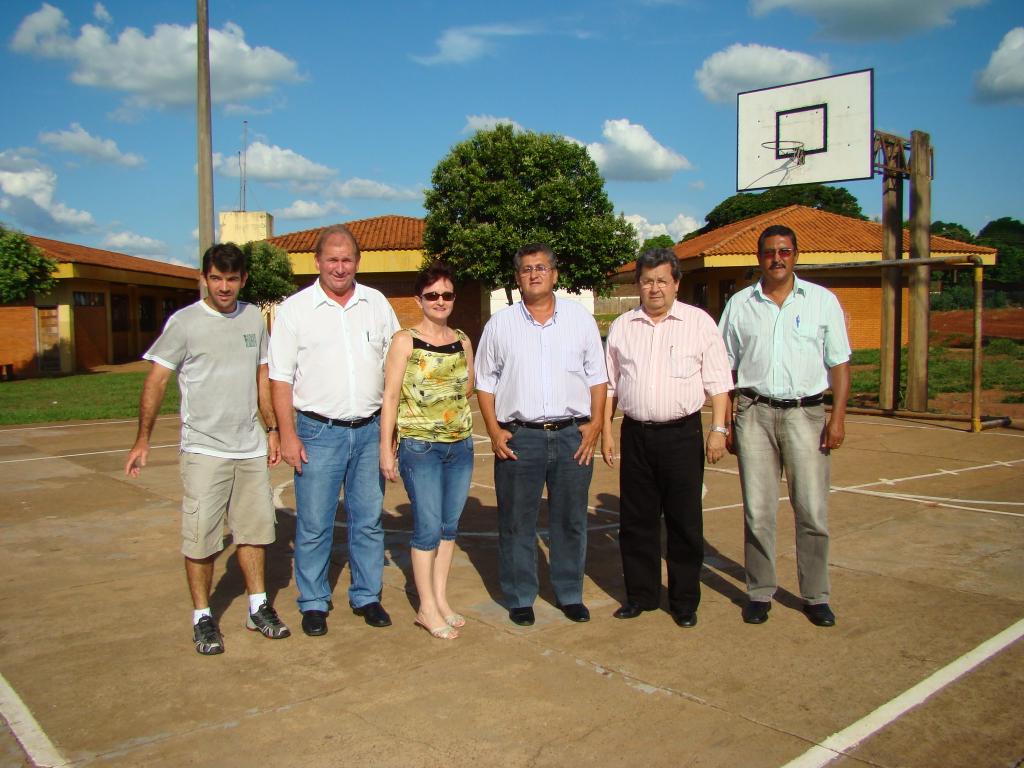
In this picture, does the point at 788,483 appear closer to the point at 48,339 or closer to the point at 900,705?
the point at 900,705

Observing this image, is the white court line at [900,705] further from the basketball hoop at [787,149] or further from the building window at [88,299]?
the building window at [88,299]

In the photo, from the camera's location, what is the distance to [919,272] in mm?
13539

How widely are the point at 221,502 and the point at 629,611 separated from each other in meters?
2.28

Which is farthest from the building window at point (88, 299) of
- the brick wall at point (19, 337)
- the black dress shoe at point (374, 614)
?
the black dress shoe at point (374, 614)

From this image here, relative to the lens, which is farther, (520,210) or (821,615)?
(520,210)

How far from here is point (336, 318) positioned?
4703 mm

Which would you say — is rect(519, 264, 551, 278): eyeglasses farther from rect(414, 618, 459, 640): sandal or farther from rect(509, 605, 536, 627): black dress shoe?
rect(414, 618, 459, 640): sandal

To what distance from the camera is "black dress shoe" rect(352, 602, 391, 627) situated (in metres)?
4.77

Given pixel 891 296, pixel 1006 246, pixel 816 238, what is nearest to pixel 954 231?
pixel 1006 246

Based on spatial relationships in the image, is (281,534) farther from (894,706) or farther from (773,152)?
(773,152)

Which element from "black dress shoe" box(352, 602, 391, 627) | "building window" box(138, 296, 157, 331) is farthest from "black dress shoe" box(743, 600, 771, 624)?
"building window" box(138, 296, 157, 331)

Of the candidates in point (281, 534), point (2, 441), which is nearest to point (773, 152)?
point (281, 534)

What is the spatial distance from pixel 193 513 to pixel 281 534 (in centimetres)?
268

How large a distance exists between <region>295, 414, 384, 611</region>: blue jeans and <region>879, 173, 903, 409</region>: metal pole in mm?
11129
